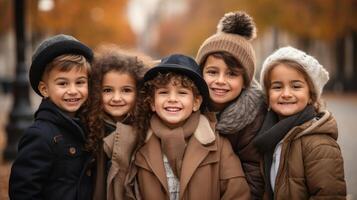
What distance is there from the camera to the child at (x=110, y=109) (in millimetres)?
3707

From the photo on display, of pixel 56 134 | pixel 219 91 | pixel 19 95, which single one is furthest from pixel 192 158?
pixel 19 95

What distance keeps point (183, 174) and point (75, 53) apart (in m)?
1.24

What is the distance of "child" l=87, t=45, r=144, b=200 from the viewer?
12.2ft

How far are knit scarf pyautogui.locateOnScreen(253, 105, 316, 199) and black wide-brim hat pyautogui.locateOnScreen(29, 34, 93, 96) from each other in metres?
1.53

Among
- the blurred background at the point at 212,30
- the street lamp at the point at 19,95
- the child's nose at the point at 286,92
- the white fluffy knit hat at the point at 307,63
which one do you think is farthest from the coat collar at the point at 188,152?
the street lamp at the point at 19,95

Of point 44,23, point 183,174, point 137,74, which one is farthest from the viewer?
point 44,23

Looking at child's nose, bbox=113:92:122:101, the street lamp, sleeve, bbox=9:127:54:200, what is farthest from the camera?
the street lamp

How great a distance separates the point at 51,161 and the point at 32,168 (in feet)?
0.46

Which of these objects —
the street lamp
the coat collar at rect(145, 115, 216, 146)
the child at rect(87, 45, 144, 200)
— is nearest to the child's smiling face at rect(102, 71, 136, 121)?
the child at rect(87, 45, 144, 200)

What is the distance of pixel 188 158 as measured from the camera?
3578 millimetres

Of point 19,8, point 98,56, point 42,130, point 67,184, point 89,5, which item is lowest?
point 67,184

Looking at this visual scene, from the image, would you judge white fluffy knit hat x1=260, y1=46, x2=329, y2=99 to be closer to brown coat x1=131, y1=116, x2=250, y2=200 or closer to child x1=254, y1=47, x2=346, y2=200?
child x1=254, y1=47, x2=346, y2=200

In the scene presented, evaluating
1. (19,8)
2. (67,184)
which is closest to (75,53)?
(67,184)

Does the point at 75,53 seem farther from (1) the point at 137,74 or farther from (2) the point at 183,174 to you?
(2) the point at 183,174
